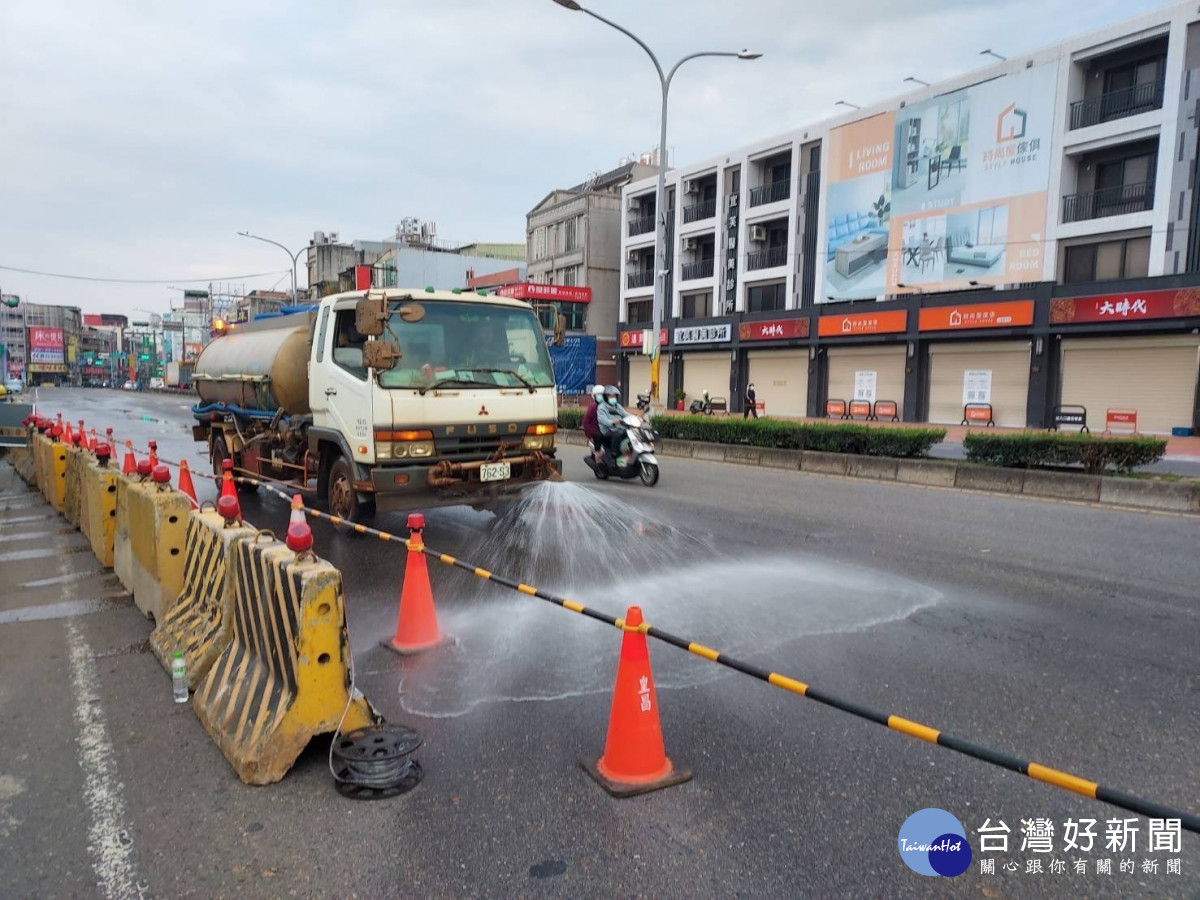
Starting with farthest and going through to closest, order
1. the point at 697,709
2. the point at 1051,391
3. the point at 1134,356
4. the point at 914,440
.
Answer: the point at 1051,391, the point at 1134,356, the point at 914,440, the point at 697,709

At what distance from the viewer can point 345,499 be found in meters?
8.26

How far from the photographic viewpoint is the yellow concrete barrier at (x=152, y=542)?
5.38 meters

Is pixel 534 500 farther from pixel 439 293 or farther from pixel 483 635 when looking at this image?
pixel 483 635

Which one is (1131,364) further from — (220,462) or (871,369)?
(220,462)

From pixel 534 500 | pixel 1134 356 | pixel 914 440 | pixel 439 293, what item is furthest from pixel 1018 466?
pixel 1134 356

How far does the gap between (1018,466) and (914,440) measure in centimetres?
173

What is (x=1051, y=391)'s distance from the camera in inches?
1091

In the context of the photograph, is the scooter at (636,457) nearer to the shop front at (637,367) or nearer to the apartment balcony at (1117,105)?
the apartment balcony at (1117,105)

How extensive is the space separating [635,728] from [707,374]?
3975 cm

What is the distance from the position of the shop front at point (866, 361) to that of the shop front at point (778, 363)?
1.41 m

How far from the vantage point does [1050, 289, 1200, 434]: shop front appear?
79.8 feet

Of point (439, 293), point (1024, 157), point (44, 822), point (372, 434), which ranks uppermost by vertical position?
point (1024, 157)

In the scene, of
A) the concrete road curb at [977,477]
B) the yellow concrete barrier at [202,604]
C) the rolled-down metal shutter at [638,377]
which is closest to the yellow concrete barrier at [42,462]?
the yellow concrete barrier at [202,604]

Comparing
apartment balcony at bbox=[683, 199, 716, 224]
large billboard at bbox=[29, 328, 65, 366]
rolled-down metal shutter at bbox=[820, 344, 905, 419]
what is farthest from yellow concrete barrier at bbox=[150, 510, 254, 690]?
large billboard at bbox=[29, 328, 65, 366]
